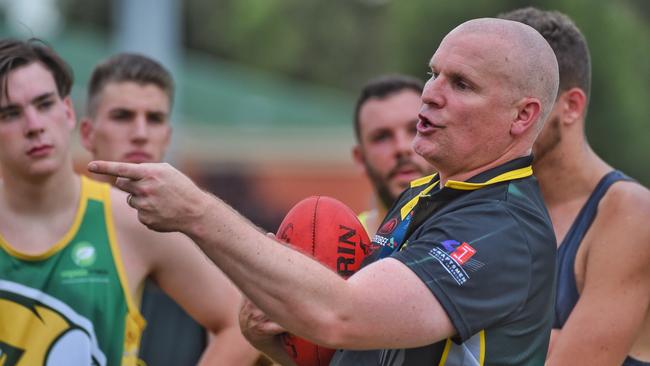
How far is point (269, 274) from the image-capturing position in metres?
3.15

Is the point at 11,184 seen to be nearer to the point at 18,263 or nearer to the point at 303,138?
the point at 18,263

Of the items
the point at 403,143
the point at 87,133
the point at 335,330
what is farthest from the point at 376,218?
the point at 335,330

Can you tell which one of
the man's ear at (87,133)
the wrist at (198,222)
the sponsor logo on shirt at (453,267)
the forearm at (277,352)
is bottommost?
the man's ear at (87,133)

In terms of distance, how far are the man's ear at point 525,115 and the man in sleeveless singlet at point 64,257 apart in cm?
186

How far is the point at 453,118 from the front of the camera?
3.55 metres

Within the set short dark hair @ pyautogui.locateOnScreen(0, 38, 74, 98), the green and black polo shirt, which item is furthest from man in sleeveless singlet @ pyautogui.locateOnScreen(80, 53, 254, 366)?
the green and black polo shirt

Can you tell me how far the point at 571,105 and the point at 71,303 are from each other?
2321 mm

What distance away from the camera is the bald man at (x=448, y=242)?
10.3 feet

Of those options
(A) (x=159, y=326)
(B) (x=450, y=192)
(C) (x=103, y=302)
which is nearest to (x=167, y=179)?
(B) (x=450, y=192)

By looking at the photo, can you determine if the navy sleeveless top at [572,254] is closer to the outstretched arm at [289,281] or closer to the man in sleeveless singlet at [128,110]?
the outstretched arm at [289,281]

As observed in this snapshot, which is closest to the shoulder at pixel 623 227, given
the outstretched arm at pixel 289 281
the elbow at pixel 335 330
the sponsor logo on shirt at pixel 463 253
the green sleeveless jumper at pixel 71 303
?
the sponsor logo on shirt at pixel 463 253

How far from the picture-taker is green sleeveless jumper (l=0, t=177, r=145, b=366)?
457 cm

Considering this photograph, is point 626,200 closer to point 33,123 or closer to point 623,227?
point 623,227

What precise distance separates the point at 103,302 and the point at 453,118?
193cm
